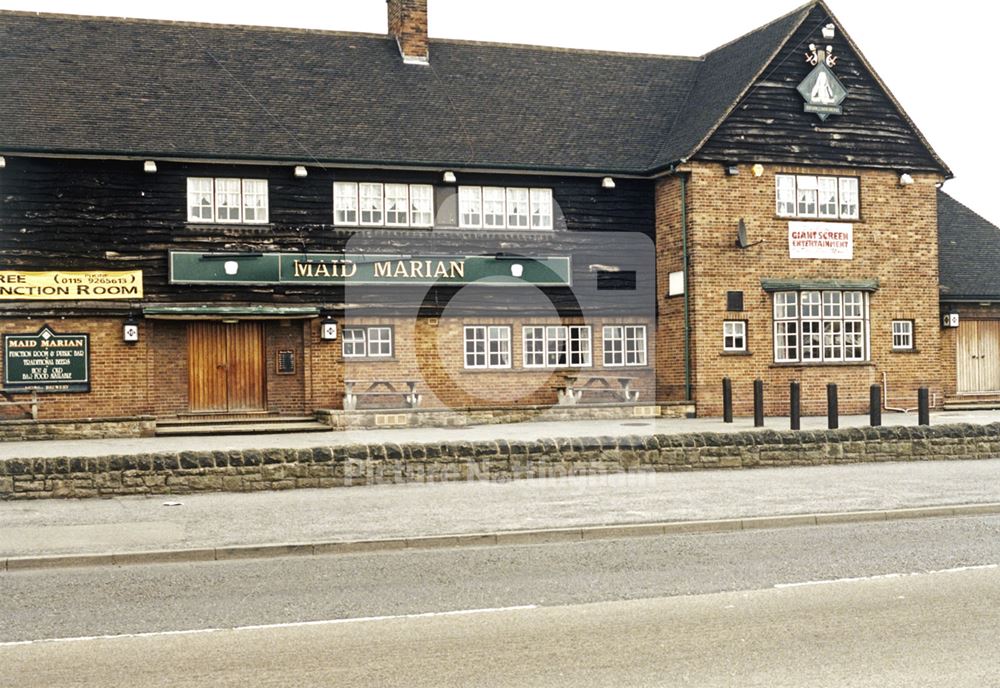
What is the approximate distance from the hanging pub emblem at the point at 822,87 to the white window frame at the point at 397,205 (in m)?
9.74

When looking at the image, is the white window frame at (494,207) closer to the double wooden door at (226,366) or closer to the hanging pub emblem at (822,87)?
the double wooden door at (226,366)

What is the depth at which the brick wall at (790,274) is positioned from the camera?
91.0ft

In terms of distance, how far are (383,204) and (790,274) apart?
9681 millimetres

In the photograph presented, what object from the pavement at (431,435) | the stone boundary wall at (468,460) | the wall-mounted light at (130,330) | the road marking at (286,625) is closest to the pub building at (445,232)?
the wall-mounted light at (130,330)

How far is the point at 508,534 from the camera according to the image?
12188 millimetres

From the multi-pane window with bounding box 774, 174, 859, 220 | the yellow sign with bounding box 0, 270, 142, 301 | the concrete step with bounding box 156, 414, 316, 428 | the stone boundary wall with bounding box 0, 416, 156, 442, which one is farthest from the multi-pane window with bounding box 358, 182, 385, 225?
the multi-pane window with bounding box 774, 174, 859, 220

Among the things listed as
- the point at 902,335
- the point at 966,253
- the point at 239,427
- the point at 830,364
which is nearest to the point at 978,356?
the point at 966,253

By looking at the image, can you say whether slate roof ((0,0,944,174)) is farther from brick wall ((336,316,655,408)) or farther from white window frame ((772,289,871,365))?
white window frame ((772,289,871,365))

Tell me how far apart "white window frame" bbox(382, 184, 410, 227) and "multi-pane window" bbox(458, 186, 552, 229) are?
1.25 m

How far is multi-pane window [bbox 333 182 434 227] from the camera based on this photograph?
26.8 metres

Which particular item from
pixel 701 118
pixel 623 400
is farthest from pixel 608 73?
pixel 623 400

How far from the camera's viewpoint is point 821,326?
94.1 feet

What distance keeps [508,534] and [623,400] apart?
644 inches

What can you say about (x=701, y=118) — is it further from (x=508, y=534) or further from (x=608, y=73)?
(x=508, y=534)
